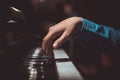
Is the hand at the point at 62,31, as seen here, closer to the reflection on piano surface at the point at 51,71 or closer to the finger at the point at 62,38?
the finger at the point at 62,38

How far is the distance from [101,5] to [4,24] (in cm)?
27

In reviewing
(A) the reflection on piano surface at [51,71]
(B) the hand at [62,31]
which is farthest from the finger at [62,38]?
(A) the reflection on piano surface at [51,71]

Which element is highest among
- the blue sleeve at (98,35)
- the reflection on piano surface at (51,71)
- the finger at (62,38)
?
the blue sleeve at (98,35)

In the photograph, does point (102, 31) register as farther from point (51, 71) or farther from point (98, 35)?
point (51, 71)

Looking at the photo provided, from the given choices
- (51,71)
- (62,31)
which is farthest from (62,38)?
(51,71)

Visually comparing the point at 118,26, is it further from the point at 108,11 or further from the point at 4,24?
the point at 4,24

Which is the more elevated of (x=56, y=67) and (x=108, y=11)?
(x=108, y=11)

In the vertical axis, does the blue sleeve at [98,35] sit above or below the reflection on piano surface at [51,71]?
above

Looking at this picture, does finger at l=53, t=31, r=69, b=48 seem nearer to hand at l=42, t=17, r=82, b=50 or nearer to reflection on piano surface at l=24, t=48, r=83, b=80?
hand at l=42, t=17, r=82, b=50

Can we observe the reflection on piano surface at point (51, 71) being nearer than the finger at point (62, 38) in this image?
No

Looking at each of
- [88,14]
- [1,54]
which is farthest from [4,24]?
[88,14]

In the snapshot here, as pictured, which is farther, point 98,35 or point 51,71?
point 51,71

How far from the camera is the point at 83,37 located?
0.58 m

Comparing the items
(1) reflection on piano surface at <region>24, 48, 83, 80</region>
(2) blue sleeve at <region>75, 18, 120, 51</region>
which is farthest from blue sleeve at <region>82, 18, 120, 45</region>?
(1) reflection on piano surface at <region>24, 48, 83, 80</region>
